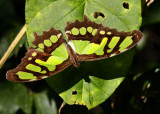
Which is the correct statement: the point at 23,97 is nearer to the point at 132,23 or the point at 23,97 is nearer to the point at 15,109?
the point at 15,109

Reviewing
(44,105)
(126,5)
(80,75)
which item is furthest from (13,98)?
(126,5)

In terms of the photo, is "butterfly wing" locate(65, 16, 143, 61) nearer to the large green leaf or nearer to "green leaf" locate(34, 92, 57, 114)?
the large green leaf

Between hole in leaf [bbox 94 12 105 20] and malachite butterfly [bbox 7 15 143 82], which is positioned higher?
hole in leaf [bbox 94 12 105 20]

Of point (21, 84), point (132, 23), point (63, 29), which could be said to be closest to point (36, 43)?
point (63, 29)

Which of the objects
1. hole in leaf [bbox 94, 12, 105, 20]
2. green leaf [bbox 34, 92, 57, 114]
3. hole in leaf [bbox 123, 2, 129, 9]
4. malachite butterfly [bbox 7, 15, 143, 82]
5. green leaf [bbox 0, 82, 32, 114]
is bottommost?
green leaf [bbox 34, 92, 57, 114]

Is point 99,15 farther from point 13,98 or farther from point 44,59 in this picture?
point 13,98

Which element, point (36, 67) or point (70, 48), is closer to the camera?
point (36, 67)

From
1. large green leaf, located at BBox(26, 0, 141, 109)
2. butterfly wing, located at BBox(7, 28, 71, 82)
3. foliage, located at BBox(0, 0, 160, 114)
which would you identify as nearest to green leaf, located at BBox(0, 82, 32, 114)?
foliage, located at BBox(0, 0, 160, 114)
